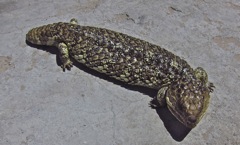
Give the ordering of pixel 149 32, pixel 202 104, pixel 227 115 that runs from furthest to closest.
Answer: pixel 149 32, pixel 227 115, pixel 202 104

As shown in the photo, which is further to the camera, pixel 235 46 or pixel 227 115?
pixel 235 46

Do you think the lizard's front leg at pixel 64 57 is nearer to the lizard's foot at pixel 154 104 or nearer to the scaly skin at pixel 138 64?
the scaly skin at pixel 138 64

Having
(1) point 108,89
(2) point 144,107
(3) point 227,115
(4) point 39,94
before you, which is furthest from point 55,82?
(3) point 227,115

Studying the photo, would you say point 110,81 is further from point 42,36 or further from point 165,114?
point 42,36

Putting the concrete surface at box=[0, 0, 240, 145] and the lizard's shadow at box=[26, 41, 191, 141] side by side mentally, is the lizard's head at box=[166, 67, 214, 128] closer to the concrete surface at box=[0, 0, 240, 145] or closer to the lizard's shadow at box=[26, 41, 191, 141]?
the lizard's shadow at box=[26, 41, 191, 141]

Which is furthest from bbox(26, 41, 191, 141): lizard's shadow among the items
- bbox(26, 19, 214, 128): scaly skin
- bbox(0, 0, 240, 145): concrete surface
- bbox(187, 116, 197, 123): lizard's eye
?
bbox(187, 116, 197, 123): lizard's eye

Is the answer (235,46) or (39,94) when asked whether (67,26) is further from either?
(235,46)

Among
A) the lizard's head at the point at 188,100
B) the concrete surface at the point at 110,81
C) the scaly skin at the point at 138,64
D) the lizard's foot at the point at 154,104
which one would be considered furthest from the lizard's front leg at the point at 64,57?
the lizard's head at the point at 188,100

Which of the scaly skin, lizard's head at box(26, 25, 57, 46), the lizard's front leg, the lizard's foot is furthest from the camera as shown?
lizard's head at box(26, 25, 57, 46)
